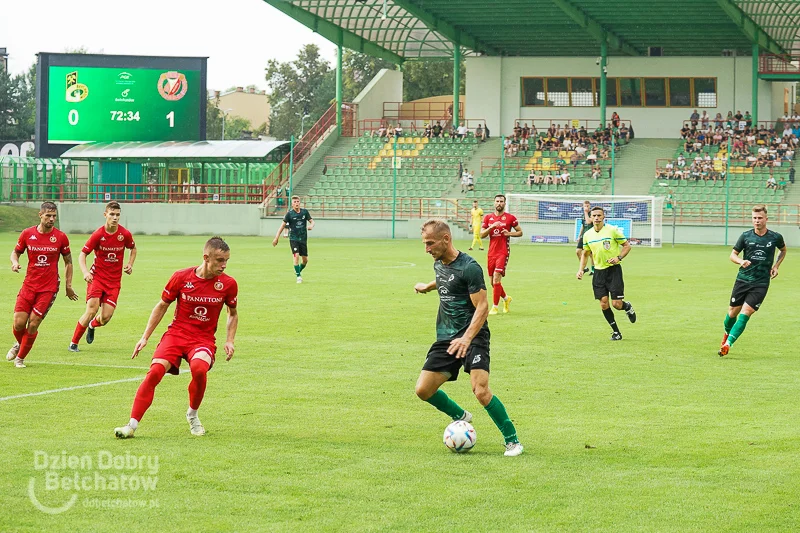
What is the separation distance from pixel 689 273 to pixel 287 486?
81.0 feet

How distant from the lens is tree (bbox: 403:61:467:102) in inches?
3807

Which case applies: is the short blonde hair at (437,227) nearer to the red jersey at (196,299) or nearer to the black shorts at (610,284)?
the red jersey at (196,299)

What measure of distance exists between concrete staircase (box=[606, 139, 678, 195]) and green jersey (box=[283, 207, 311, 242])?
97.6ft

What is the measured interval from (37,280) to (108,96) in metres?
51.1

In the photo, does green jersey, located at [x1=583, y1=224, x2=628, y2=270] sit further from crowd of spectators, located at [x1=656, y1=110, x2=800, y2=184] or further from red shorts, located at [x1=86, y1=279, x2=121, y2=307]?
crowd of spectators, located at [x1=656, y1=110, x2=800, y2=184]

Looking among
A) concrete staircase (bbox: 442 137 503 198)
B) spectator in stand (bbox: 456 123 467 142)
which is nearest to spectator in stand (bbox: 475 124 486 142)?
concrete staircase (bbox: 442 137 503 198)

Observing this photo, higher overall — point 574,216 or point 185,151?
point 185,151

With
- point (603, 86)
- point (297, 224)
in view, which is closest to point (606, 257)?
point (297, 224)

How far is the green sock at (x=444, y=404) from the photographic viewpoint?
9.02m

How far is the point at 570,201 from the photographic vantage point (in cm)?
5088

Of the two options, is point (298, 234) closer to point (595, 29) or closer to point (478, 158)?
point (478, 158)

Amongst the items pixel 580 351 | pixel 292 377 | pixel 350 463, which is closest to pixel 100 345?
pixel 292 377

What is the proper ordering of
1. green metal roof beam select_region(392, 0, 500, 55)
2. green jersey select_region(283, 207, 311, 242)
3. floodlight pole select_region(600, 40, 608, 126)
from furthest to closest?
floodlight pole select_region(600, 40, 608, 126)
green metal roof beam select_region(392, 0, 500, 55)
green jersey select_region(283, 207, 311, 242)

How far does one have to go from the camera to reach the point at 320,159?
204 feet
